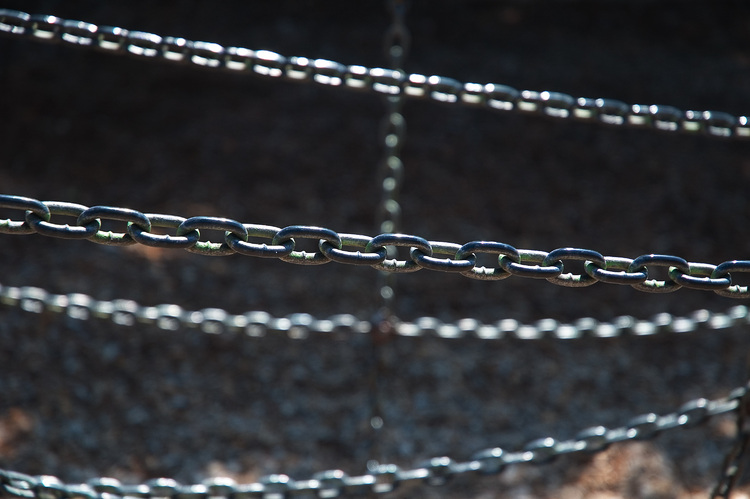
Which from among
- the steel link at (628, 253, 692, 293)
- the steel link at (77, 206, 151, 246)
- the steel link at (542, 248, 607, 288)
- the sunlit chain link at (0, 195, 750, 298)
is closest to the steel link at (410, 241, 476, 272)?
the sunlit chain link at (0, 195, 750, 298)

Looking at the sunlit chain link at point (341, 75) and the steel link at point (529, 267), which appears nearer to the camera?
the steel link at point (529, 267)

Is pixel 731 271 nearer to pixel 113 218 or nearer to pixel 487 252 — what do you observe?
pixel 487 252

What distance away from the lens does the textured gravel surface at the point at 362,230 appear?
2430 mm

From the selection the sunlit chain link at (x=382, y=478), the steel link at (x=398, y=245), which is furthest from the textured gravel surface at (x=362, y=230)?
the steel link at (x=398, y=245)

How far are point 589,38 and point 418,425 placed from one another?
138 inches

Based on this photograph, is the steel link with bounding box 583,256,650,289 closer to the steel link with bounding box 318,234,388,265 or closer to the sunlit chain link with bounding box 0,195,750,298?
the sunlit chain link with bounding box 0,195,750,298

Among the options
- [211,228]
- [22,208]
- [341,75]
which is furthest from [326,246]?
[341,75]

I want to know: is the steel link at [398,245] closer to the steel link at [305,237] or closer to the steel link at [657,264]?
the steel link at [305,237]

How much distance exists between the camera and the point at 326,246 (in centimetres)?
96

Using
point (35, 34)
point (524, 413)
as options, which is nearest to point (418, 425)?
point (524, 413)

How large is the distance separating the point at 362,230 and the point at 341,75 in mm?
1859

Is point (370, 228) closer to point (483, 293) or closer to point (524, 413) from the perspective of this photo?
point (483, 293)

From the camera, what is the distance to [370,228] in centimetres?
341

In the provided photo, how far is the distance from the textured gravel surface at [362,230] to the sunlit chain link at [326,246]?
3.72 ft
